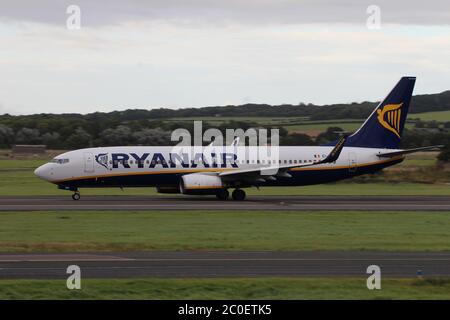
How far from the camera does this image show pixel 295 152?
181 ft

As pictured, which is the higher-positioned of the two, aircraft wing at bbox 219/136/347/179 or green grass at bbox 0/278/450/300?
aircraft wing at bbox 219/136/347/179

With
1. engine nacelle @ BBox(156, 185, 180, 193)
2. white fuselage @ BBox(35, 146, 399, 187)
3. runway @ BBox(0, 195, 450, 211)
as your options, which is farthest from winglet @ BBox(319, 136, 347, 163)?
engine nacelle @ BBox(156, 185, 180, 193)

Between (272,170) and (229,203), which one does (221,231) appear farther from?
(272,170)

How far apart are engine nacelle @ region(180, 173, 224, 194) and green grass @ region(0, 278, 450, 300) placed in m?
28.7

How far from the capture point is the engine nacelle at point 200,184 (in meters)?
Answer: 50.5

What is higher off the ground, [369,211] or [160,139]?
[160,139]

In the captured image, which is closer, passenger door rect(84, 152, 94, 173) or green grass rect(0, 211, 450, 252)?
green grass rect(0, 211, 450, 252)

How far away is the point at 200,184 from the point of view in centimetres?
5072

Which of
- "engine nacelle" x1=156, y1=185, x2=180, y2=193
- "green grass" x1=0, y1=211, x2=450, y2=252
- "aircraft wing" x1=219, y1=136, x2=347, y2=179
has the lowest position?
"green grass" x1=0, y1=211, x2=450, y2=252

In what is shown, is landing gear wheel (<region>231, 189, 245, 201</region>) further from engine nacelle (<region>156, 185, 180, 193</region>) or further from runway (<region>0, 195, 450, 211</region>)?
engine nacelle (<region>156, 185, 180, 193</region>)

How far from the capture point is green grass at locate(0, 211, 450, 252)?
97.6 feet

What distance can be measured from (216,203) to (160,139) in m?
53.8
